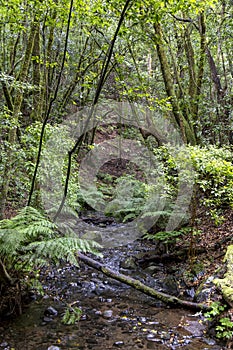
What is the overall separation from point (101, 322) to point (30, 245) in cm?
152

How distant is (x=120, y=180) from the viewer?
13.3 m

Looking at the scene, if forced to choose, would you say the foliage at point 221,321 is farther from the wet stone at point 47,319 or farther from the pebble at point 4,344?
the pebble at point 4,344

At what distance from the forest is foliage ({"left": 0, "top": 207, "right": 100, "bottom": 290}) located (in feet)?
0.05

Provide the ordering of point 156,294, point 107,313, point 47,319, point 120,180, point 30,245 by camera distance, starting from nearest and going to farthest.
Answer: point 30,245 < point 47,319 < point 107,313 < point 156,294 < point 120,180

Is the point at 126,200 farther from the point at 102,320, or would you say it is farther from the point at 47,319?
the point at 47,319

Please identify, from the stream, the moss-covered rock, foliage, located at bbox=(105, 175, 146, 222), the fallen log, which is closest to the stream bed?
the stream

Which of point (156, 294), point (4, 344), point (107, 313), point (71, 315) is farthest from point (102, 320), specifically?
point (4, 344)

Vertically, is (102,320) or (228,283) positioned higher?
(228,283)

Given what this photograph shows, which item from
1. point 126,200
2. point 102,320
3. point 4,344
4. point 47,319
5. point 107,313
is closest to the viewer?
point 4,344

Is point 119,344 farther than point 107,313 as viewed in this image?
No

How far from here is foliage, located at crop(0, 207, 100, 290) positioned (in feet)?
11.0

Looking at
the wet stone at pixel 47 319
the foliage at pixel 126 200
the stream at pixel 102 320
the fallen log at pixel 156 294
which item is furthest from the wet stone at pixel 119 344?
the foliage at pixel 126 200

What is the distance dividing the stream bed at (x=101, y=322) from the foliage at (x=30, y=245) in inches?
28.1

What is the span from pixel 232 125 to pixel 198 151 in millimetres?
4410
